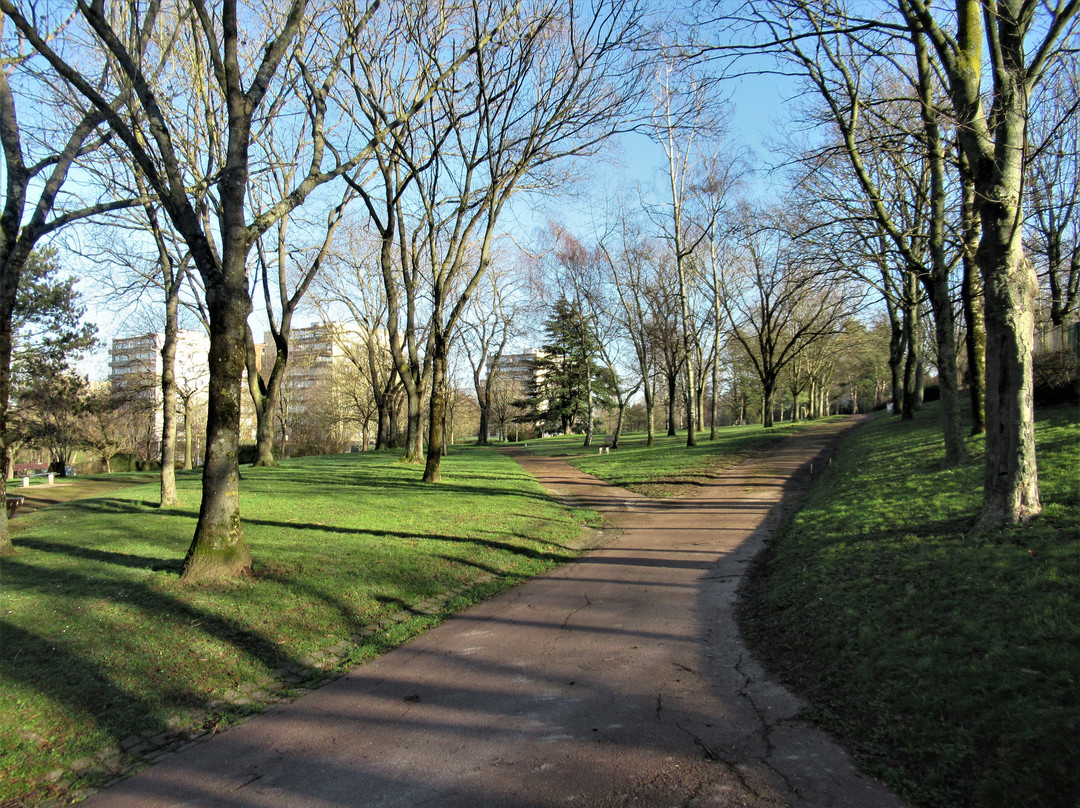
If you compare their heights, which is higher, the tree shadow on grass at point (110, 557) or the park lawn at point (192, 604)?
the tree shadow on grass at point (110, 557)

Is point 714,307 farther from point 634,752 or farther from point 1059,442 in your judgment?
point 634,752

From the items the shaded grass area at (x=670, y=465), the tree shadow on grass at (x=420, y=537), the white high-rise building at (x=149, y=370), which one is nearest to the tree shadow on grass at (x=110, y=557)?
the tree shadow on grass at (x=420, y=537)

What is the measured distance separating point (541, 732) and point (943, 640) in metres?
2.91

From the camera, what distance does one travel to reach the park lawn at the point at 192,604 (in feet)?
13.5

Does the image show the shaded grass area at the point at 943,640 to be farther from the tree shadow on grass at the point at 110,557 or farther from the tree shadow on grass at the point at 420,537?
the tree shadow on grass at the point at 110,557

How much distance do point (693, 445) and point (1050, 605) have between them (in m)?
22.8

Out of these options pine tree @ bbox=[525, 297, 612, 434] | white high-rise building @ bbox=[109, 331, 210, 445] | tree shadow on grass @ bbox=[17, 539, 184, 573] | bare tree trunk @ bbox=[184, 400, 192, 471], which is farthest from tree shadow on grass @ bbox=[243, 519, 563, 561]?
pine tree @ bbox=[525, 297, 612, 434]

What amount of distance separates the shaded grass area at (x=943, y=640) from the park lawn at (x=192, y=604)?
365 centimetres

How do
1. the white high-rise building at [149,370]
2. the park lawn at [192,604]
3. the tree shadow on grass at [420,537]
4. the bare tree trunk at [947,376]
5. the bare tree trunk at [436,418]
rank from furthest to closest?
1. the white high-rise building at [149,370]
2. the bare tree trunk at [436,418]
3. the bare tree trunk at [947,376]
4. the tree shadow on grass at [420,537]
5. the park lawn at [192,604]

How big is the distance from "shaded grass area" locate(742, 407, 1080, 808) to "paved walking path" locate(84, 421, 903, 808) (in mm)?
354

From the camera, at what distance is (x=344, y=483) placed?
54.4 ft

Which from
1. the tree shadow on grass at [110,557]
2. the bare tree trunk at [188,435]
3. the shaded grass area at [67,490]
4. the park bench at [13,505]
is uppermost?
the bare tree trunk at [188,435]

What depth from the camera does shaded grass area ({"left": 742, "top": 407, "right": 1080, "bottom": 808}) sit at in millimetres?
2992

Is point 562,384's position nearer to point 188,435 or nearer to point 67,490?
point 188,435
